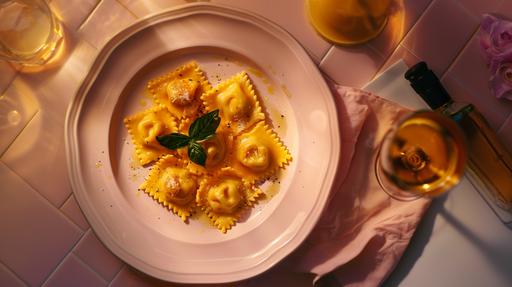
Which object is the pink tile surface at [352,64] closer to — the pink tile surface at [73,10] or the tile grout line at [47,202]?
the pink tile surface at [73,10]

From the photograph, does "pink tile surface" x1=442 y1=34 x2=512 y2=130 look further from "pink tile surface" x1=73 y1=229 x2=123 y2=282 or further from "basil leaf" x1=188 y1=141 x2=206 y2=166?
"pink tile surface" x1=73 y1=229 x2=123 y2=282

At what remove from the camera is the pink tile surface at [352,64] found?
186 centimetres

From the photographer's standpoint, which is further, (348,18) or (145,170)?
(145,170)

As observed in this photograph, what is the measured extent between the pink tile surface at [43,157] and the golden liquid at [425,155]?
49.9 inches

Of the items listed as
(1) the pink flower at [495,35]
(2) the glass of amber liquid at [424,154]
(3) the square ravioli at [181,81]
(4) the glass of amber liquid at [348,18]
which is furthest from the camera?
(3) the square ravioli at [181,81]

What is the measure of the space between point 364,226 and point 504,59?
2.76 feet

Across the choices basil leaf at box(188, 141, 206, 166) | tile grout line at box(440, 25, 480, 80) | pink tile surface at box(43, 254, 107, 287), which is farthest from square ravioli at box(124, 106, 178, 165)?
tile grout line at box(440, 25, 480, 80)

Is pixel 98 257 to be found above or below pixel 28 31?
below

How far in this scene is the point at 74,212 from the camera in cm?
186

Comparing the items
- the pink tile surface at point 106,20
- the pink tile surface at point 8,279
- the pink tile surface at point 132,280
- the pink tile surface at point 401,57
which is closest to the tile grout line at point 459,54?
the pink tile surface at point 401,57

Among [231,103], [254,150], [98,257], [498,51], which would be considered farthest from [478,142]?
[98,257]

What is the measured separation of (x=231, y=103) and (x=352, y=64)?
0.51 metres

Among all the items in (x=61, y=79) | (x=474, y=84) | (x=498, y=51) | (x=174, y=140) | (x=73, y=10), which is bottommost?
(x=61, y=79)

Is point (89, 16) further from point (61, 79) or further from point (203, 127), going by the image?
point (203, 127)
